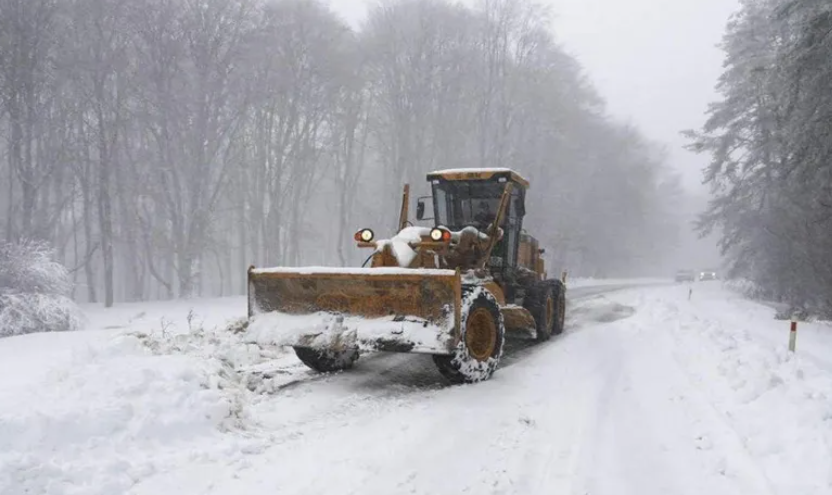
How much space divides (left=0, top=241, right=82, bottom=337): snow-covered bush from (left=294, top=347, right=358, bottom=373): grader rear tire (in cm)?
876

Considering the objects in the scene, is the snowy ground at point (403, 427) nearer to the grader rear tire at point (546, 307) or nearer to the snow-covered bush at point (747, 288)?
the grader rear tire at point (546, 307)

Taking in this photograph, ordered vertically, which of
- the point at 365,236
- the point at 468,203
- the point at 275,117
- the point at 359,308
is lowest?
the point at 359,308

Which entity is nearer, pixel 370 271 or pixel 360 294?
pixel 370 271

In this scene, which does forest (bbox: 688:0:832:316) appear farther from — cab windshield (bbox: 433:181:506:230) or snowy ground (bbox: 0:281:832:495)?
cab windshield (bbox: 433:181:506:230)

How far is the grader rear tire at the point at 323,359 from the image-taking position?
23.7 ft

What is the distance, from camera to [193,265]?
950 inches

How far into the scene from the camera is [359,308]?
21.5ft

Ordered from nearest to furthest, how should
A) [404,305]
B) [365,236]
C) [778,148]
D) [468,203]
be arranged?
[404,305] → [365,236] → [468,203] → [778,148]

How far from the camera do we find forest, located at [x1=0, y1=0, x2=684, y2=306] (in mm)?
18969

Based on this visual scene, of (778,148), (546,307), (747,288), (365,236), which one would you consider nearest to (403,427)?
(365,236)

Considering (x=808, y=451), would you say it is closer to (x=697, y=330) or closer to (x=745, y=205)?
(x=697, y=330)

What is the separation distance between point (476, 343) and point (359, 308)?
1.49 m

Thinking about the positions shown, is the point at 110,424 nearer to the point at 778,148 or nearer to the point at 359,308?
the point at 359,308

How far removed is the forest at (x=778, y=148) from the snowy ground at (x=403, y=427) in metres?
4.80
